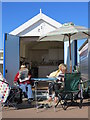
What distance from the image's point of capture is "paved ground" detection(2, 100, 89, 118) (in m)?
4.75

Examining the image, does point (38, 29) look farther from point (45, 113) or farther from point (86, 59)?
point (45, 113)

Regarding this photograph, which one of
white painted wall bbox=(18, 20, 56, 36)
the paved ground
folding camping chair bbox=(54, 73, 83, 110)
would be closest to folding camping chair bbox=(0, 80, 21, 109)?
the paved ground

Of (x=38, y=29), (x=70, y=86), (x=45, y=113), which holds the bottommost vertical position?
(x=45, y=113)

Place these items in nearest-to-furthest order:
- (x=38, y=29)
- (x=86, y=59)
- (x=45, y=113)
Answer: (x=45, y=113), (x=38, y=29), (x=86, y=59)

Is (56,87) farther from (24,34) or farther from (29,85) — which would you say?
(24,34)

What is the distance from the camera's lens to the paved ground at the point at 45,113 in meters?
4.75

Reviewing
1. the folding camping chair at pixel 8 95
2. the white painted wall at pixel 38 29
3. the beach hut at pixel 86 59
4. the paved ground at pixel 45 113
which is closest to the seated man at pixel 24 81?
the folding camping chair at pixel 8 95

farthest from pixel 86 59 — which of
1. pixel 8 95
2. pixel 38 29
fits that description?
pixel 8 95

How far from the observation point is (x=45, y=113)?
5020 mm

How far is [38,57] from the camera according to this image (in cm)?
1437

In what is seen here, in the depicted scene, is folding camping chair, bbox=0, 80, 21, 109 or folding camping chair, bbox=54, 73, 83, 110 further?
folding camping chair, bbox=54, 73, 83, 110

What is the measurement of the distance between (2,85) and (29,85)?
1.13 meters

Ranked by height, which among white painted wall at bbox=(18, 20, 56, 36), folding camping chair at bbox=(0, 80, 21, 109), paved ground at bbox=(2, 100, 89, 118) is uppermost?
white painted wall at bbox=(18, 20, 56, 36)

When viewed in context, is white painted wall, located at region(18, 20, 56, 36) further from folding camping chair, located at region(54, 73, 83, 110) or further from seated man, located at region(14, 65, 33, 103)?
folding camping chair, located at region(54, 73, 83, 110)
